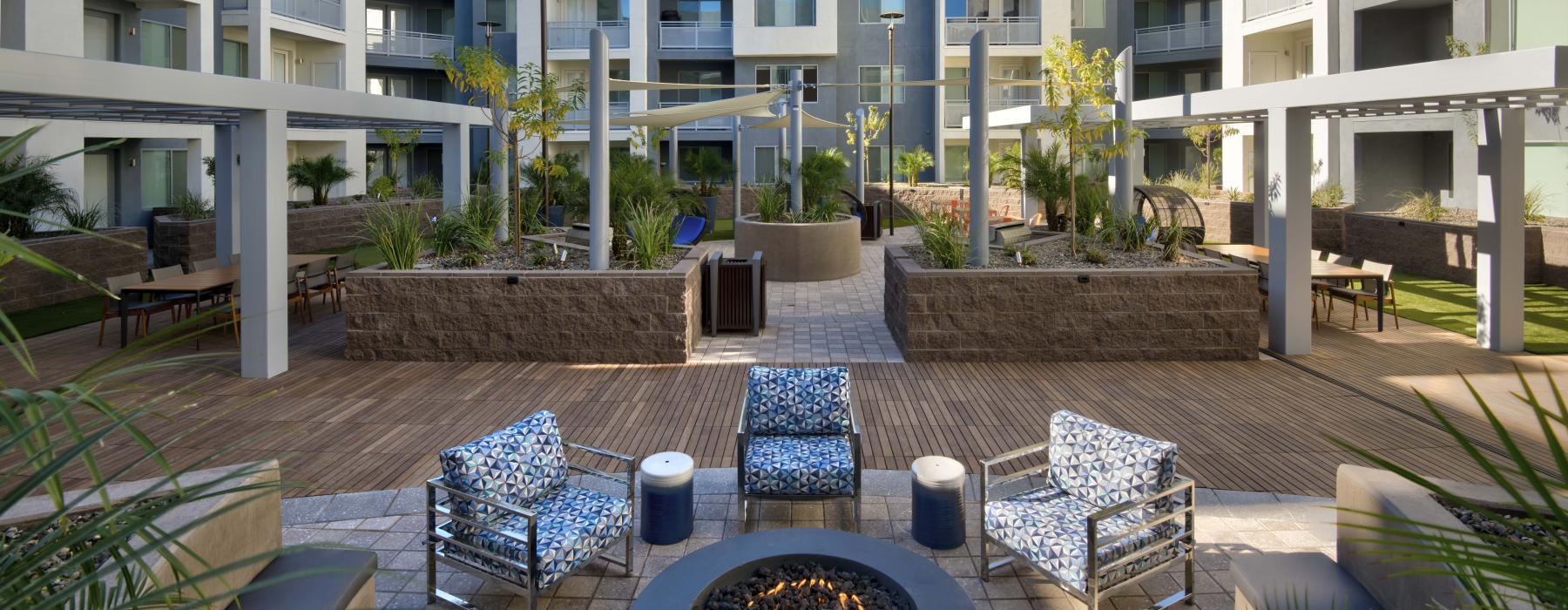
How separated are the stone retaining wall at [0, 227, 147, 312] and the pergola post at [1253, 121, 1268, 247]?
48.8 feet

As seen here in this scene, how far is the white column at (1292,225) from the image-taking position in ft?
37.0

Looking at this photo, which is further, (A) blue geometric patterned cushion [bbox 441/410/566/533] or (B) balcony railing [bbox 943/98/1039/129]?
(B) balcony railing [bbox 943/98/1039/129]

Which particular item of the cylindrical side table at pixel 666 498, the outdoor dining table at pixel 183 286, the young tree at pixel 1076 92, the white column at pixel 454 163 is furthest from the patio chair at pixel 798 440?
the white column at pixel 454 163

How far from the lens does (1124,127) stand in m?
14.0

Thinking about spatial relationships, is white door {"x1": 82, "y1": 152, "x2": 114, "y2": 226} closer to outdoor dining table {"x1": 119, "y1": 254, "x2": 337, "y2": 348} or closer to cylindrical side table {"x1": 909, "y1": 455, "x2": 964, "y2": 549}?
outdoor dining table {"x1": 119, "y1": 254, "x2": 337, "y2": 348}

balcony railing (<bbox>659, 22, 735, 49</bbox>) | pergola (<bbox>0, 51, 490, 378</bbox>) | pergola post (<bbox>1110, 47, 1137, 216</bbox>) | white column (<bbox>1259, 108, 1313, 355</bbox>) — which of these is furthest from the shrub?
balcony railing (<bbox>659, 22, 735, 49</bbox>)

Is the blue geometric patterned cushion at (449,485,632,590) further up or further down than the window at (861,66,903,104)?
further down

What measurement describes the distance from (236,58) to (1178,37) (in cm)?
2821

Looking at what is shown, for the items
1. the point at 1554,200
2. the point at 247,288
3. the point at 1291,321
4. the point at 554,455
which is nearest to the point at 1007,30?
the point at 1554,200

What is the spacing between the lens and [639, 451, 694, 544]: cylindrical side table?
5797 mm

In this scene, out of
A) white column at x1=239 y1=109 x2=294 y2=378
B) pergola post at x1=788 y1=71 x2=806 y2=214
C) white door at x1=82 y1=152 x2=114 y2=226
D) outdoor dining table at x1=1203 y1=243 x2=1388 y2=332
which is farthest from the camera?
white door at x1=82 y1=152 x2=114 y2=226

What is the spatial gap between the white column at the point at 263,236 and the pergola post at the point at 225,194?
536cm

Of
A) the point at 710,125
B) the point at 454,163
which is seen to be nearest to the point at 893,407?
the point at 454,163

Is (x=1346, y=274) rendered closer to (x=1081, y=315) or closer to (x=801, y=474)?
A: (x=1081, y=315)
